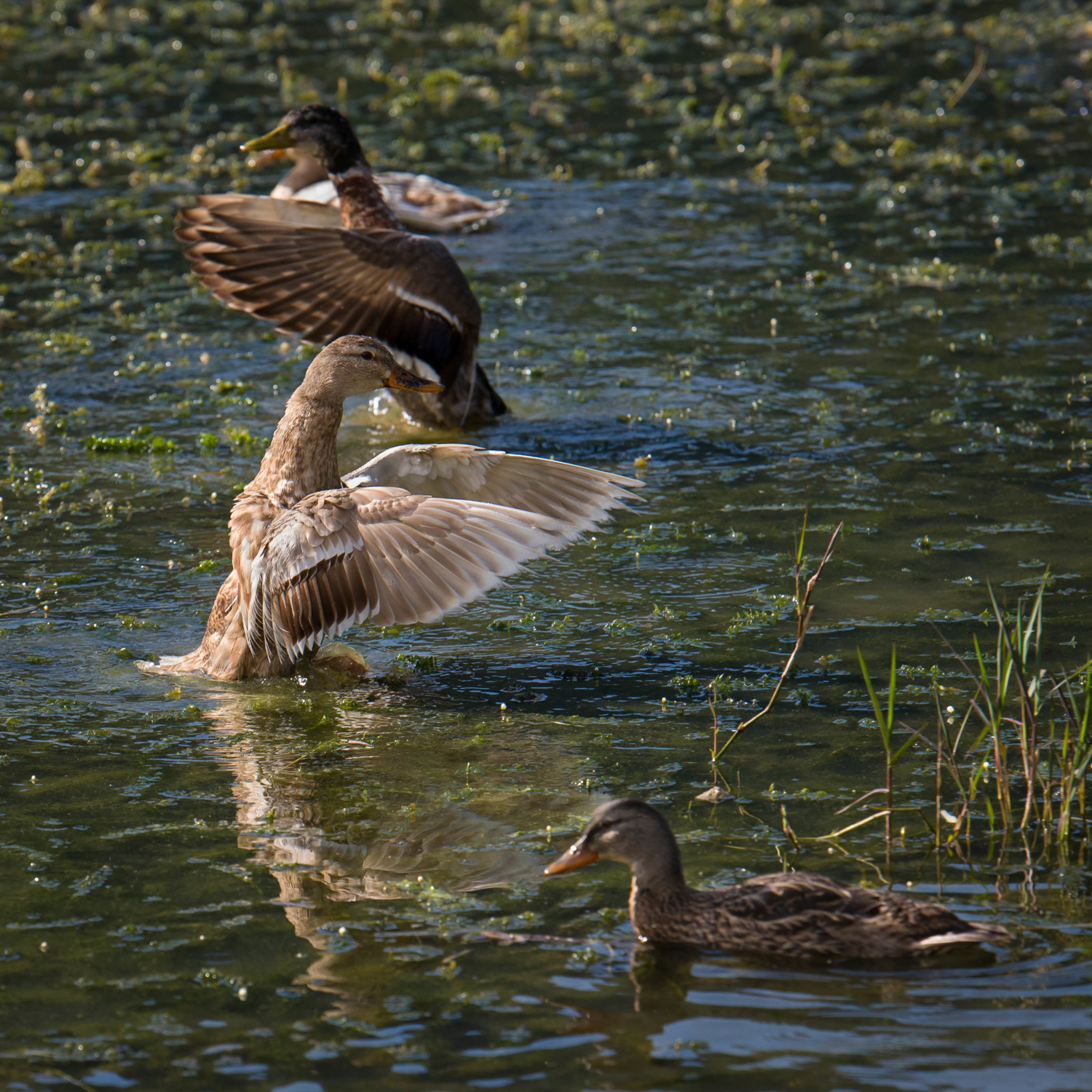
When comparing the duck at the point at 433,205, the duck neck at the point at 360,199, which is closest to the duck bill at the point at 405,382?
the duck neck at the point at 360,199

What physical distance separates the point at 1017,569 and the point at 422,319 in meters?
3.88

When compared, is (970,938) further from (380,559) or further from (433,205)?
(433,205)

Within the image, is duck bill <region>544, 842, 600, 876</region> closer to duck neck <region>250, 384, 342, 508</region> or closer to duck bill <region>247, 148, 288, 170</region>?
duck neck <region>250, 384, 342, 508</region>

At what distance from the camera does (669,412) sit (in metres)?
10.6

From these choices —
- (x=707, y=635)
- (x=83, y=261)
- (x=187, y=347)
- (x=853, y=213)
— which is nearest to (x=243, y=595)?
(x=707, y=635)

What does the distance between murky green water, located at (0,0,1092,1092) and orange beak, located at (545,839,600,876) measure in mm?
151

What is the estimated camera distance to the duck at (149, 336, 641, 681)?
6574 mm

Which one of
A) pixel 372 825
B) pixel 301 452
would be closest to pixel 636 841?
pixel 372 825

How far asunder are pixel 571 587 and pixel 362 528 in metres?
1.68

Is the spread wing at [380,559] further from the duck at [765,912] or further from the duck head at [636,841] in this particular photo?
the duck at [765,912]

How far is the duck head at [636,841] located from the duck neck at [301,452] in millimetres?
2741

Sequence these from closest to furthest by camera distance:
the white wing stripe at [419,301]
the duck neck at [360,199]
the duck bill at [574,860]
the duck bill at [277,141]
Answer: the duck bill at [574,860]
the white wing stripe at [419,301]
the duck neck at [360,199]
the duck bill at [277,141]

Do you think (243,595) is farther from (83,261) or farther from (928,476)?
(83,261)

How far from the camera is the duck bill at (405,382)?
762 centimetres
